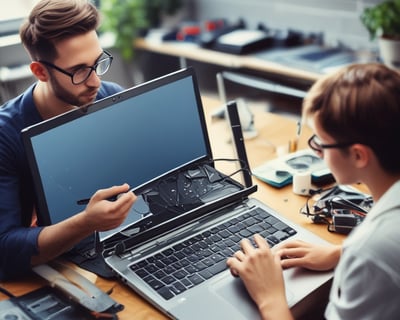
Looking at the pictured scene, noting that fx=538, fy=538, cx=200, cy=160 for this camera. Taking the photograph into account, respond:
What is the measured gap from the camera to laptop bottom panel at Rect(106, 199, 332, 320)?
1.06 meters

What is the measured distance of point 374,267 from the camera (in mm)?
896

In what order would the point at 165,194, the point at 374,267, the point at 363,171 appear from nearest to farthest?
the point at 374,267
the point at 363,171
the point at 165,194

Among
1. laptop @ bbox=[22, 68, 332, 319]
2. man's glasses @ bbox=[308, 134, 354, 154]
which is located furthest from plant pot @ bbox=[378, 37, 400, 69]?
man's glasses @ bbox=[308, 134, 354, 154]

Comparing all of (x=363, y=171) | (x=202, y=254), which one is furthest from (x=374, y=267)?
(x=202, y=254)

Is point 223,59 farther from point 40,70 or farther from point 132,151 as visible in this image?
point 132,151

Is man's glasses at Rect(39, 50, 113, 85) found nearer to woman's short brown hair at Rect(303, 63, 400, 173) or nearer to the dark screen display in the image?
the dark screen display

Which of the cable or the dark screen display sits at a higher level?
the dark screen display

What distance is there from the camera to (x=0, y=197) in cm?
122

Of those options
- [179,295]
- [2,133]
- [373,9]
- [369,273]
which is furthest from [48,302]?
[373,9]

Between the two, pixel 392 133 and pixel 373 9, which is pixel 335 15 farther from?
pixel 392 133

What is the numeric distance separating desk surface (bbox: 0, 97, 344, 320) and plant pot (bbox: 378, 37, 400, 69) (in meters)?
0.85

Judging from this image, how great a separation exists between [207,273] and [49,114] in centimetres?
63

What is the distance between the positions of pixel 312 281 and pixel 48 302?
0.55 metres

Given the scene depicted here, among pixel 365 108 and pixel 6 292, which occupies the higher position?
pixel 365 108
